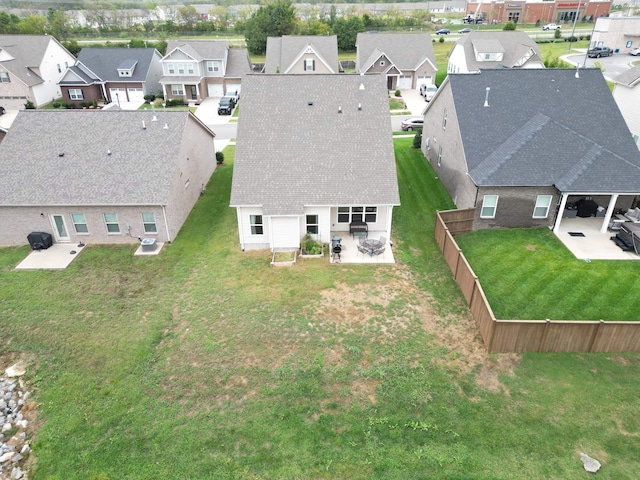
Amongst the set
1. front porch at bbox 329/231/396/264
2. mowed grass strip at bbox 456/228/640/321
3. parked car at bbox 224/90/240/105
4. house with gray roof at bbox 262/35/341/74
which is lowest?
front porch at bbox 329/231/396/264

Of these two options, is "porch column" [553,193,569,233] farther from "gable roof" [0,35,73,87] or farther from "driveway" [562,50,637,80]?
"gable roof" [0,35,73,87]

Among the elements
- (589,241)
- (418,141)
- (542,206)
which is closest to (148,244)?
(542,206)

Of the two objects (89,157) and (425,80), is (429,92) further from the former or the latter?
(89,157)

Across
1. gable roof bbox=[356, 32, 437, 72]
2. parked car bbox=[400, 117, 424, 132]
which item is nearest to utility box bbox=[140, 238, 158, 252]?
parked car bbox=[400, 117, 424, 132]

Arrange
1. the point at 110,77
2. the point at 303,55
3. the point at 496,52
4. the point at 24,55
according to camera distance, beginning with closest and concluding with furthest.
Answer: the point at 24,55 < the point at 110,77 < the point at 303,55 < the point at 496,52

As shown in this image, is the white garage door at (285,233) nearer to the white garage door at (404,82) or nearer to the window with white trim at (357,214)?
the window with white trim at (357,214)

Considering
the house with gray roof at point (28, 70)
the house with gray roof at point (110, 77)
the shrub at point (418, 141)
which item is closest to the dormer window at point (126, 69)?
the house with gray roof at point (110, 77)
